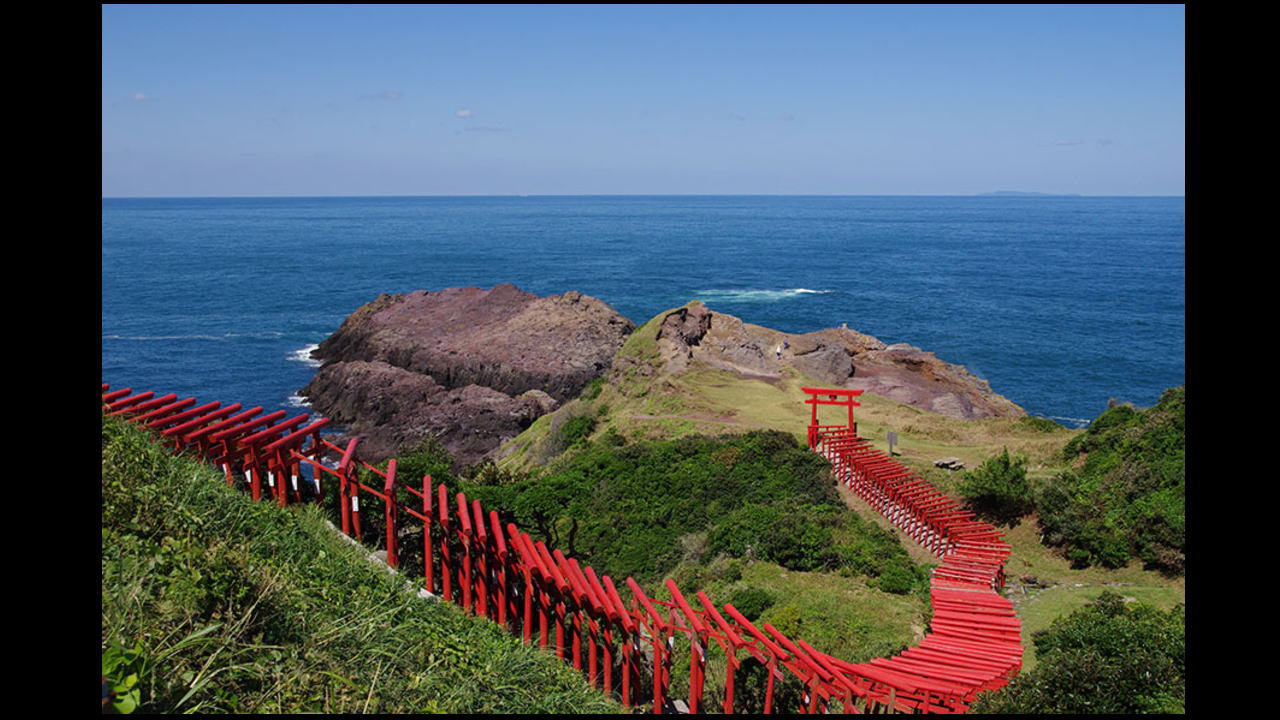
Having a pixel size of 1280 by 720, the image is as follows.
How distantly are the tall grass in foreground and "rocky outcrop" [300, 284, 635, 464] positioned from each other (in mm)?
34419

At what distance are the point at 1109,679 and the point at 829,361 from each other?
40.8 metres

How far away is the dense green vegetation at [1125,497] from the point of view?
18.6m

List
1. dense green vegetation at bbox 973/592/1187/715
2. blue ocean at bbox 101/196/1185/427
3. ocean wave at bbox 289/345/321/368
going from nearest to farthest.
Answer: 1. dense green vegetation at bbox 973/592/1187/715
2. blue ocean at bbox 101/196/1185/427
3. ocean wave at bbox 289/345/321/368

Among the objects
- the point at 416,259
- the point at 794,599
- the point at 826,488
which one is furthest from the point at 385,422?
the point at 416,259

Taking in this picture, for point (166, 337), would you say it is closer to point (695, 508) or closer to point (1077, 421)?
point (695, 508)

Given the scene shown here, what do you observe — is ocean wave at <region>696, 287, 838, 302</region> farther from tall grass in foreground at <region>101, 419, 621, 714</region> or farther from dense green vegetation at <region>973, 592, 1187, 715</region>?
tall grass in foreground at <region>101, 419, 621, 714</region>

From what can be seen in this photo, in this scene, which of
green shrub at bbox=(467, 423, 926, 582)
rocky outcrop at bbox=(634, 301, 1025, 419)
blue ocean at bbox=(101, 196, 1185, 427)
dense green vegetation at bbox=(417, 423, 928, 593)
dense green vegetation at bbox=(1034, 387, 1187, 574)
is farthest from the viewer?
blue ocean at bbox=(101, 196, 1185, 427)

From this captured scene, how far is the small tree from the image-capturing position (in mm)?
21609

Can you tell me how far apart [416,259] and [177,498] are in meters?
138

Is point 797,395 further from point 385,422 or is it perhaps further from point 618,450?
point 385,422

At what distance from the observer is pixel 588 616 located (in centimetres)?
1026

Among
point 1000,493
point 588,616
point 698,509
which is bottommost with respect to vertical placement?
point 698,509

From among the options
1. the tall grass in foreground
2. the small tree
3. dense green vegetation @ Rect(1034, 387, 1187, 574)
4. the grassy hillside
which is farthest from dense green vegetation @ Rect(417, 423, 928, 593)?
the tall grass in foreground

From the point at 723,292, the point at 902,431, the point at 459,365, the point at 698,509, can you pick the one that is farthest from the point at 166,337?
the point at 698,509
